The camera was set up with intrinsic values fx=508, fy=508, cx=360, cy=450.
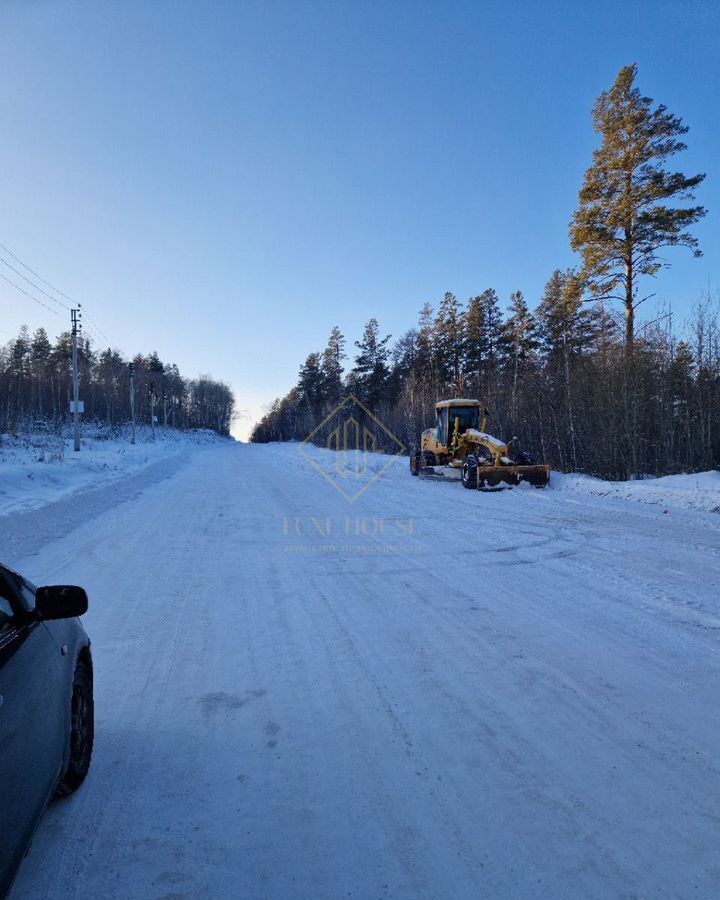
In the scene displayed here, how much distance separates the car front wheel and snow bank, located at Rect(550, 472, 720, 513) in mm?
11309

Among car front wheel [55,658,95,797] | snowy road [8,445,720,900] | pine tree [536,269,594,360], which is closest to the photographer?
snowy road [8,445,720,900]

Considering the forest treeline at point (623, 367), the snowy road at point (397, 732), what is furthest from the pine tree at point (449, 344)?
the snowy road at point (397, 732)

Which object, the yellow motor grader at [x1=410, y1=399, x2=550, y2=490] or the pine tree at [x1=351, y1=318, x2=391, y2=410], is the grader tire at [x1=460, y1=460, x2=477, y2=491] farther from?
the pine tree at [x1=351, y1=318, x2=391, y2=410]

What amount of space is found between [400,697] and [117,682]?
196cm

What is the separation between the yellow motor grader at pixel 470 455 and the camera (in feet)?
48.8

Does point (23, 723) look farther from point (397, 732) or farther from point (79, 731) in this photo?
point (397, 732)

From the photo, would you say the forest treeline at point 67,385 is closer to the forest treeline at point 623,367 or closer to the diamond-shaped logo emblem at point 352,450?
the diamond-shaped logo emblem at point 352,450

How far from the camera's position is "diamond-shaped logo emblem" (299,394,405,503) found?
1878 centimetres

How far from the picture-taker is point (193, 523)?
31.5 feet

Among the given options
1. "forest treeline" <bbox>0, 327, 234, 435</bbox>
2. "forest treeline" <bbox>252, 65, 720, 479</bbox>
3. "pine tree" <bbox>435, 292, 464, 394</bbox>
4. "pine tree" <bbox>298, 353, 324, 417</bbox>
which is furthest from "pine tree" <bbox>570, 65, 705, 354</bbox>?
"pine tree" <bbox>298, 353, 324, 417</bbox>

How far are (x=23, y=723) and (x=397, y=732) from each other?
6.40 ft

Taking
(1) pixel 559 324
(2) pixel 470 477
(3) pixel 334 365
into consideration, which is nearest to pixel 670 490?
(2) pixel 470 477

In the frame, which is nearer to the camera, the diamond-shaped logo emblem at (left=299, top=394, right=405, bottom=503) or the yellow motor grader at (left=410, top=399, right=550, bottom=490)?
the yellow motor grader at (left=410, top=399, right=550, bottom=490)

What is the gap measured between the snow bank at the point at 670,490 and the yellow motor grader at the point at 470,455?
4.75 feet
